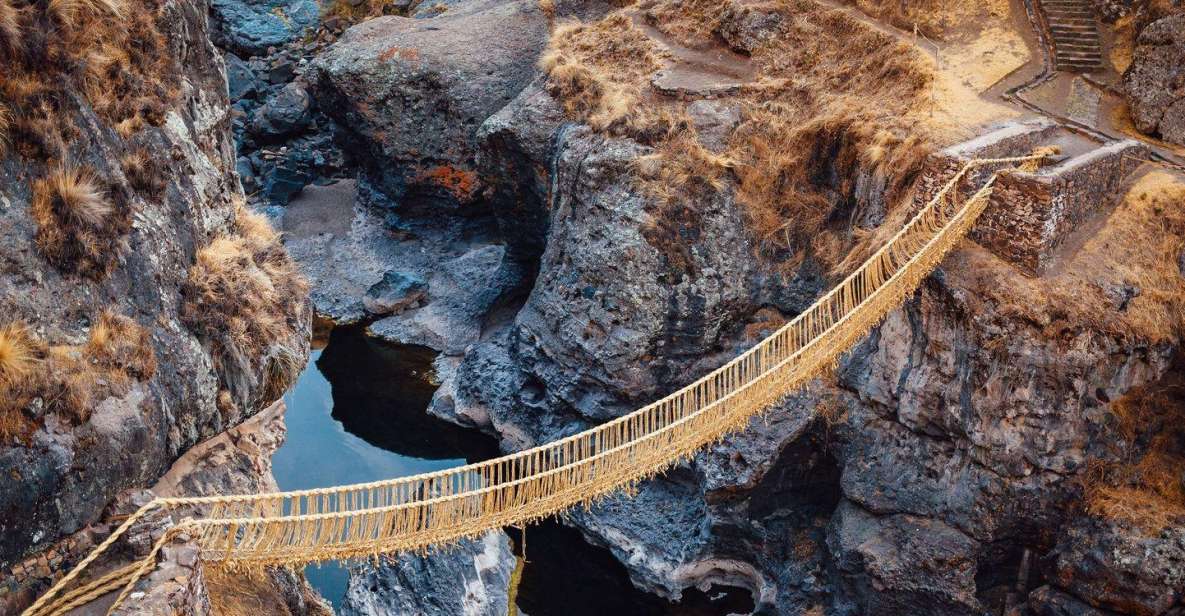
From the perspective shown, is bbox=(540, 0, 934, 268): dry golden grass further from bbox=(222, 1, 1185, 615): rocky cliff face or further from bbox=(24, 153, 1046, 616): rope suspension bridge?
bbox=(24, 153, 1046, 616): rope suspension bridge

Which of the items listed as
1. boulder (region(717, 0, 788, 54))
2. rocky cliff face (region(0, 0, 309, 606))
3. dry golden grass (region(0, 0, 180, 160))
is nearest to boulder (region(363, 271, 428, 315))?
boulder (region(717, 0, 788, 54))

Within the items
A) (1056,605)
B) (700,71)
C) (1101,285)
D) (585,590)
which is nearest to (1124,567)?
(1056,605)

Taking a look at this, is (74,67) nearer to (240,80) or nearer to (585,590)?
(585,590)

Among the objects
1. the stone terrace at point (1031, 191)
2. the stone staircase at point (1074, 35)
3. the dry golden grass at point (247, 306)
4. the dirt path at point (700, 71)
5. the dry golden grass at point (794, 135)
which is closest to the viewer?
the dry golden grass at point (247, 306)

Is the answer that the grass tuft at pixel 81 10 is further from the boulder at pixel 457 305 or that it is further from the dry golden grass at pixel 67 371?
the boulder at pixel 457 305

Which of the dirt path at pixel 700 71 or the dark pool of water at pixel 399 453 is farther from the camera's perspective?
the dirt path at pixel 700 71

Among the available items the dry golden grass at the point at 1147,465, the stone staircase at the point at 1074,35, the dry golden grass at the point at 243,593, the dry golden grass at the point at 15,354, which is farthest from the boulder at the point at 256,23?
the dry golden grass at the point at 1147,465
